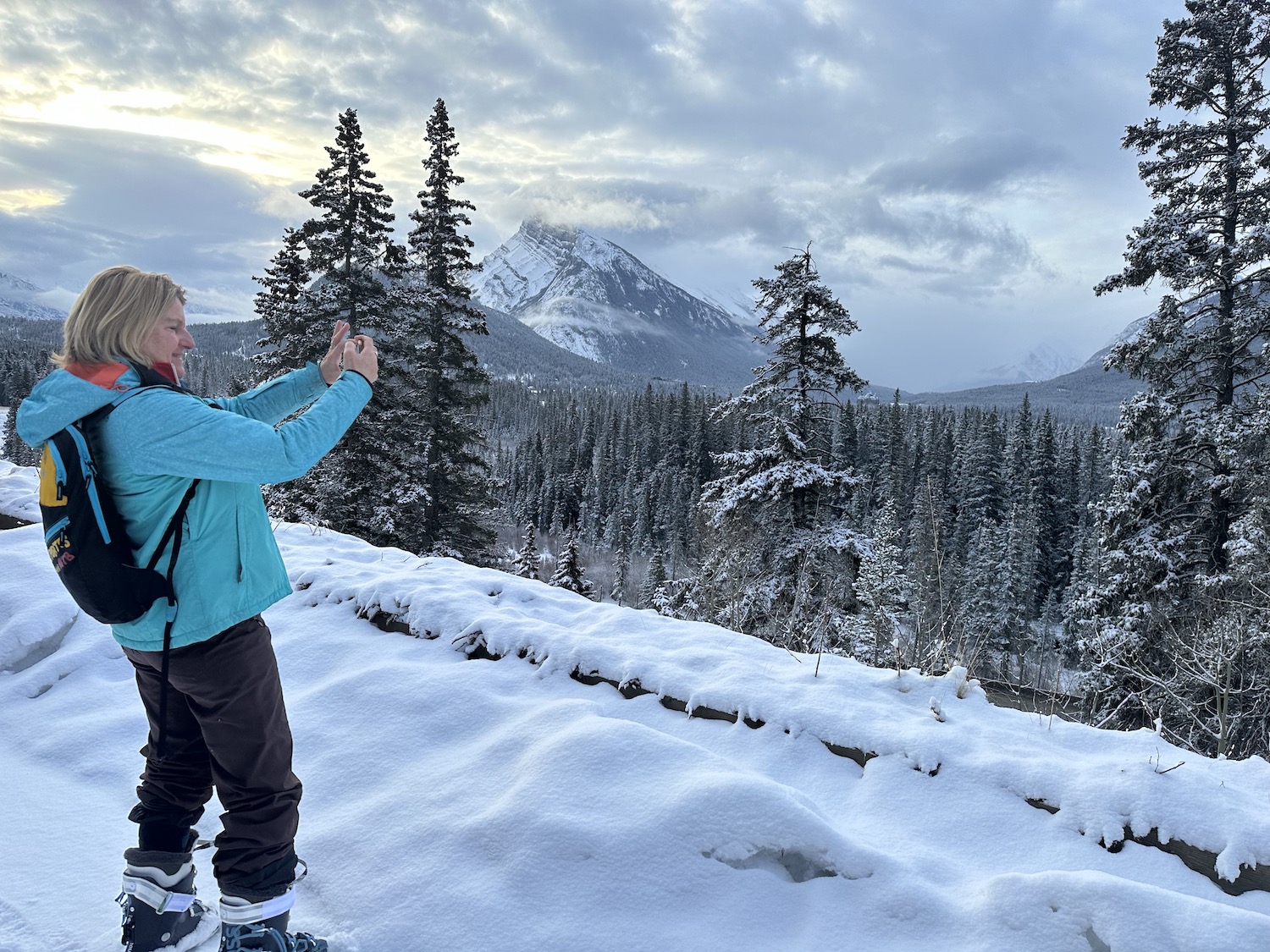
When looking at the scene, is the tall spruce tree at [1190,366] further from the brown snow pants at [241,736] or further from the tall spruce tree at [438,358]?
the tall spruce tree at [438,358]

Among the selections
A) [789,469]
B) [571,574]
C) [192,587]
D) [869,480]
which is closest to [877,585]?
[789,469]

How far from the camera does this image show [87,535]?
205 cm

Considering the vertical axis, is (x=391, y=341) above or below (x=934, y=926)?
above

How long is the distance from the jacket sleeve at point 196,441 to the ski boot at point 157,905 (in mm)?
1423

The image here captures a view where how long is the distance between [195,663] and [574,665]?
8.01 ft

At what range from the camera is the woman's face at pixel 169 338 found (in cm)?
222

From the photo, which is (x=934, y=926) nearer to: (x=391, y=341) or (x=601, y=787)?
(x=601, y=787)

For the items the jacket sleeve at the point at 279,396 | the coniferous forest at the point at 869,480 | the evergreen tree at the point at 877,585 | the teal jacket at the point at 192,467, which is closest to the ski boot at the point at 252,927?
the teal jacket at the point at 192,467

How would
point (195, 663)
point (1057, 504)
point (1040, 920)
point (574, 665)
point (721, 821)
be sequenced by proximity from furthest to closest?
point (1057, 504), point (574, 665), point (721, 821), point (1040, 920), point (195, 663)

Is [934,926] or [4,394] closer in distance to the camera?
[934,926]

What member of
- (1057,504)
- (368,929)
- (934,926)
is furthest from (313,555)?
(1057,504)

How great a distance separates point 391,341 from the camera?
1766 cm

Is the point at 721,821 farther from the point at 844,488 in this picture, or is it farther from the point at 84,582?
the point at 844,488

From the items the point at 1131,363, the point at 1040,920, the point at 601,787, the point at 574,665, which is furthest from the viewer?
the point at 1131,363
